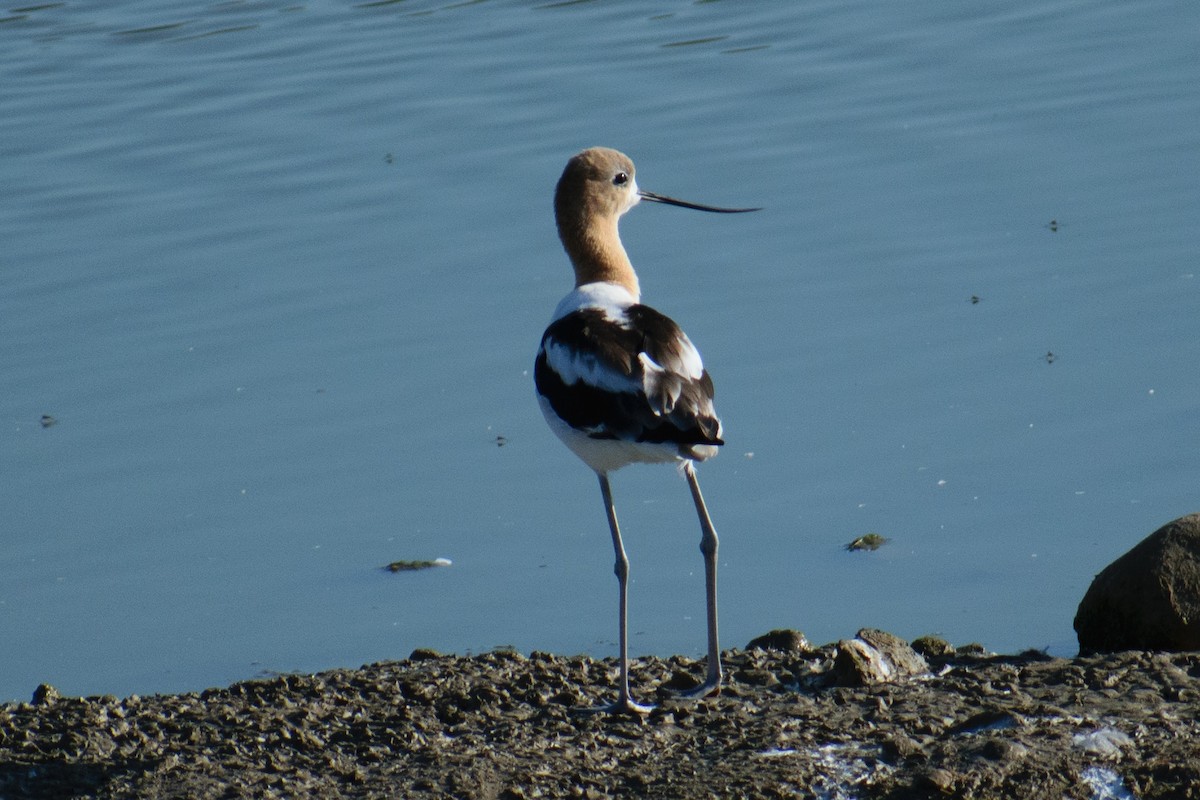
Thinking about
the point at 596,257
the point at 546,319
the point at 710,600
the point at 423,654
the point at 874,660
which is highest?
the point at 596,257

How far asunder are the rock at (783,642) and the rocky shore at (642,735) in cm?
10

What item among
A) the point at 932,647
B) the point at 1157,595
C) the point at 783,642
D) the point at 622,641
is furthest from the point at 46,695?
the point at 1157,595

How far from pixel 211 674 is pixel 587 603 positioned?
1191 millimetres

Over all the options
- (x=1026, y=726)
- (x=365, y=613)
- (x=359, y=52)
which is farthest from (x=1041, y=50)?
(x=1026, y=726)

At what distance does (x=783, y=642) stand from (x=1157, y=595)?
106 cm

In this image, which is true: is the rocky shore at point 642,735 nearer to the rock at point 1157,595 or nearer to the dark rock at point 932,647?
the dark rock at point 932,647

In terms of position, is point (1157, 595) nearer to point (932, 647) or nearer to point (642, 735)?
point (932, 647)

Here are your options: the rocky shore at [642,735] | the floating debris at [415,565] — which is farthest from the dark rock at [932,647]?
the floating debris at [415,565]

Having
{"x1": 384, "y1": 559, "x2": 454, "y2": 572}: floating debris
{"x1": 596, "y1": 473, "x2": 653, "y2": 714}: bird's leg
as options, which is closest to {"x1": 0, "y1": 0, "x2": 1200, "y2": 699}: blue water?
{"x1": 384, "y1": 559, "x2": 454, "y2": 572}: floating debris

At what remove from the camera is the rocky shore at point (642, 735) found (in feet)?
14.4

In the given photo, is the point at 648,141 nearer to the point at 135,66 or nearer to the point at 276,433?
the point at 276,433

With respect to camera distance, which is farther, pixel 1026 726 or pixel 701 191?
pixel 701 191

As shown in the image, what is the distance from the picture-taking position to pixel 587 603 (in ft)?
20.1

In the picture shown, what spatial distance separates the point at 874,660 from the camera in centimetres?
509
